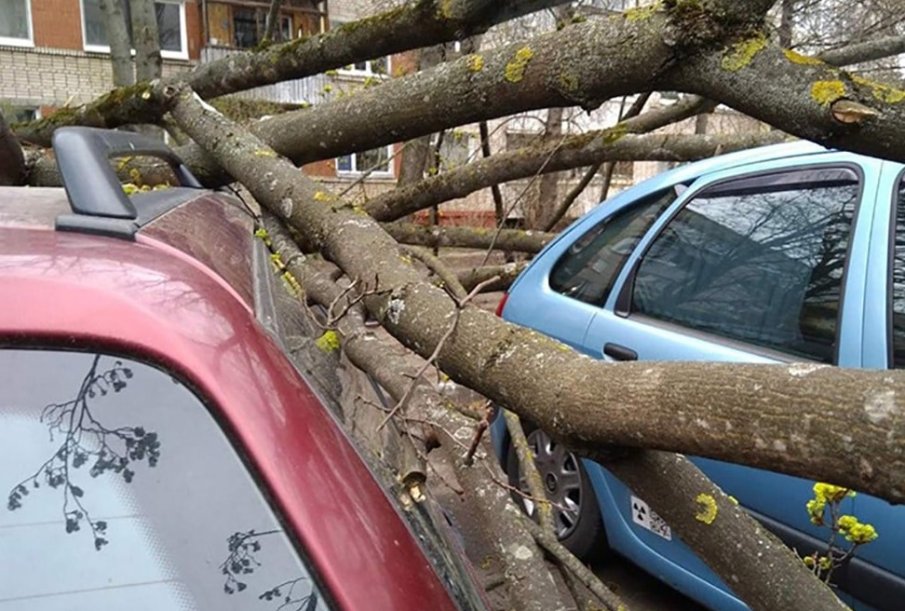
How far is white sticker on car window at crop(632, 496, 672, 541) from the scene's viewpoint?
2.73m

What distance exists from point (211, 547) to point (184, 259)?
1.45 feet

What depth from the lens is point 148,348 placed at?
0.85m

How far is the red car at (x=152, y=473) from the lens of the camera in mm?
798

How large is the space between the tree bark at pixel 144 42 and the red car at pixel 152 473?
670 centimetres

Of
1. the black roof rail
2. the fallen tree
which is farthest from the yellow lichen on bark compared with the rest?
the black roof rail

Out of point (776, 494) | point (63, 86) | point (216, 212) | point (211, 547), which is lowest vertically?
point (776, 494)

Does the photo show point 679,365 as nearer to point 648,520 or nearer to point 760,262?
point 760,262

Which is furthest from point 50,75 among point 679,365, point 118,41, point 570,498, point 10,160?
point 679,365

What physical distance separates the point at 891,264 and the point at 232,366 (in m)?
2.01

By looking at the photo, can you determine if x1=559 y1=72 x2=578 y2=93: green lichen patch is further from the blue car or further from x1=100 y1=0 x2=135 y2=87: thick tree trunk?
x1=100 y1=0 x2=135 y2=87: thick tree trunk

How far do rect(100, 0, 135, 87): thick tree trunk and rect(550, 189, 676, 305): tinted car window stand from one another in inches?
208

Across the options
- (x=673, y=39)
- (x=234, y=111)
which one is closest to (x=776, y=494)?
(x=673, y=39)

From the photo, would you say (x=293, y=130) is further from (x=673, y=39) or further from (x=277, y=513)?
(x=277, y=513)

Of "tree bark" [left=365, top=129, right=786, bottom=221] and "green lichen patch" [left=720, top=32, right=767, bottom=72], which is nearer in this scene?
"green lichen patch" [left=720, top=32, right=767, bottom=72]
